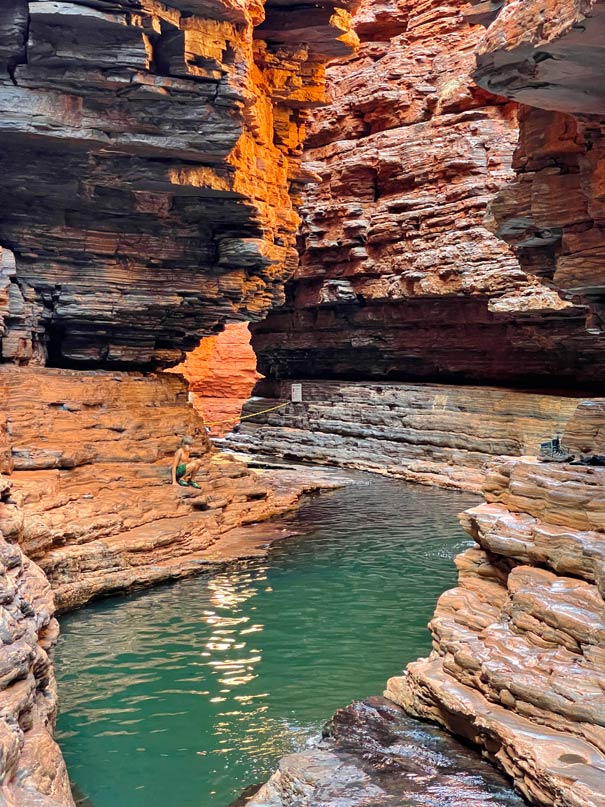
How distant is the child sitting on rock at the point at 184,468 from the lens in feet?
56.3

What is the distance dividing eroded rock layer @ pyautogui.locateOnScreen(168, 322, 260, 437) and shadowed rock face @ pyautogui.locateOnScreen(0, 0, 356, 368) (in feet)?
66.4

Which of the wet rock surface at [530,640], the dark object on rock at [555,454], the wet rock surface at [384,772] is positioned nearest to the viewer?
the wet rock surface at [530,640]

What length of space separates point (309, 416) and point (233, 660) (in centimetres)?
2088

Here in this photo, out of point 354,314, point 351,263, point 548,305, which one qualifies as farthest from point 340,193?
point 548,305

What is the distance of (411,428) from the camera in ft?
88.7

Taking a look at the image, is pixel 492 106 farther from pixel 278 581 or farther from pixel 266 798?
pixel 266 798

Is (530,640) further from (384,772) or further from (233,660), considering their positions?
(233,660)

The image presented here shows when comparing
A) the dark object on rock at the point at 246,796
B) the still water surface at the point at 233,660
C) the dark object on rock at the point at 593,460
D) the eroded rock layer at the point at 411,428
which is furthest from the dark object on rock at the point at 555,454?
the eroded rock layer at the point at 411,428

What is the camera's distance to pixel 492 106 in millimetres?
25266

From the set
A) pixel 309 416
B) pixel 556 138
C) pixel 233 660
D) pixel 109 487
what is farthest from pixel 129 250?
pixel 309 416

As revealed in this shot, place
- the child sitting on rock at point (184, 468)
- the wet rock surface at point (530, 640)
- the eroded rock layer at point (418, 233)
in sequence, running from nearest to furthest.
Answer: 1. the wet rock surface at point (530, 640)
2. the child sitting on rock at point (184, 468)
3. the eroded rock layer at point (418, 233)

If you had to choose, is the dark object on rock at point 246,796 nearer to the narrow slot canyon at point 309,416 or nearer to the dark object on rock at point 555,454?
the narrow slot canyon at point 309,416

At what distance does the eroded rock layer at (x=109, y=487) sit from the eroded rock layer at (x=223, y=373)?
21458 mm

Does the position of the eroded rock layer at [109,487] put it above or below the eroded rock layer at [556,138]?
below
